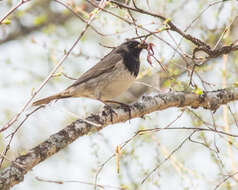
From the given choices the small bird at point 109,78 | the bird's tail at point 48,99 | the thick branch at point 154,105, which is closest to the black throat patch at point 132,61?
the small bird at point 109,78

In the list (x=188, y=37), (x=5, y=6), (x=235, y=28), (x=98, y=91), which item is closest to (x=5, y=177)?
(x=188, y=37)

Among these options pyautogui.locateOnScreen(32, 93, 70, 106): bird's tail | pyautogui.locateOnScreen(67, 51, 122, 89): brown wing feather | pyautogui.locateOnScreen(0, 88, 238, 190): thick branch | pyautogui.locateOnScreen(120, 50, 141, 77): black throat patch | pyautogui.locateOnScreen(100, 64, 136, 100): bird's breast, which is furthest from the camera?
pyautogui.locateOnScreen(67, 51, 122, 89): brown wing feather

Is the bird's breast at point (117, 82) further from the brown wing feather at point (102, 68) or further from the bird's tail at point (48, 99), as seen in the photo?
the bird's tail at point (48, 99)

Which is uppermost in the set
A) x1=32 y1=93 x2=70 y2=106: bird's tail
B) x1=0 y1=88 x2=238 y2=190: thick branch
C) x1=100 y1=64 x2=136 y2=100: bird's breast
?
x1=100 y1=64 x2=136 y2=100: bird's breast

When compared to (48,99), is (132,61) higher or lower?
higher

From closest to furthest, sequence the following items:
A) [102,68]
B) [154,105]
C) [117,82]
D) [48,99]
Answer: [154,105] → [48,99] → [117,82] → [102,68]

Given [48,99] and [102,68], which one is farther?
[102,68]

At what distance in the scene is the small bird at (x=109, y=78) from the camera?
253 inches

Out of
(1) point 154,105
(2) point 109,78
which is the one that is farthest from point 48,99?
(1) point 154,105

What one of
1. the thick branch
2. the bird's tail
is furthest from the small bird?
the thick branch

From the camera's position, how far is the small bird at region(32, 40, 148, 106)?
644cm

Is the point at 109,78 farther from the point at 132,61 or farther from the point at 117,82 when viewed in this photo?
the point at 132,61

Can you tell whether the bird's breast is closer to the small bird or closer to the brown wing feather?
the small bird

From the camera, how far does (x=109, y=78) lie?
256 inches
